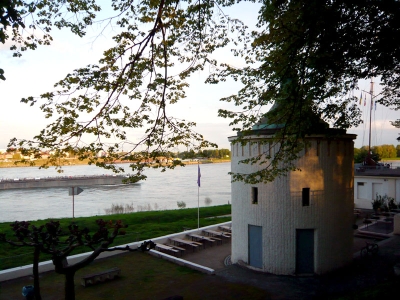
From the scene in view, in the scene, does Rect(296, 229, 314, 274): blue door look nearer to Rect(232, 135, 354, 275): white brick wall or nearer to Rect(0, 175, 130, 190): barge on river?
Rect(232, 135, 354, 275): white brick wall

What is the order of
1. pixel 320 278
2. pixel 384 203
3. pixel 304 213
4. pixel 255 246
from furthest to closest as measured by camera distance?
pixel 384 203
pixel 255 246
pixel 304 213
pixel 320 278

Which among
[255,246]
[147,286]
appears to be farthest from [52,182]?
[255,246]

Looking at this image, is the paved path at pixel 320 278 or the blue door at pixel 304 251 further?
the blue door at pixel 304 251

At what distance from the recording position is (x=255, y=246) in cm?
1309

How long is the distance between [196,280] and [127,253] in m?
4.32

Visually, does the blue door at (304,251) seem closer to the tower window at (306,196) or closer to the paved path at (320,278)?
the paved path at (320,278)

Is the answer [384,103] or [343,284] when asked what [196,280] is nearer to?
[343,284]

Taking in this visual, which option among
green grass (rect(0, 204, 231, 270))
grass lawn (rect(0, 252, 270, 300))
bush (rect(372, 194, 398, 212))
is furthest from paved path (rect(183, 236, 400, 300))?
bush (rect(372, 194, 398, 212))

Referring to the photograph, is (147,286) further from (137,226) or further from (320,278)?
(137,226)

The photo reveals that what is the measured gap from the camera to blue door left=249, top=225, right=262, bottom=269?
12961 millimetres

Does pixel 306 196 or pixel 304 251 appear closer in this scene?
pixel 304 251

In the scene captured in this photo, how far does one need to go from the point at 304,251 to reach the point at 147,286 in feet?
18.6

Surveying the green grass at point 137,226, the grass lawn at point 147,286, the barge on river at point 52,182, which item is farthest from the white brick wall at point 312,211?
the barge on river at point 52,182

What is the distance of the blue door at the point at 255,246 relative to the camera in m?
13.0
